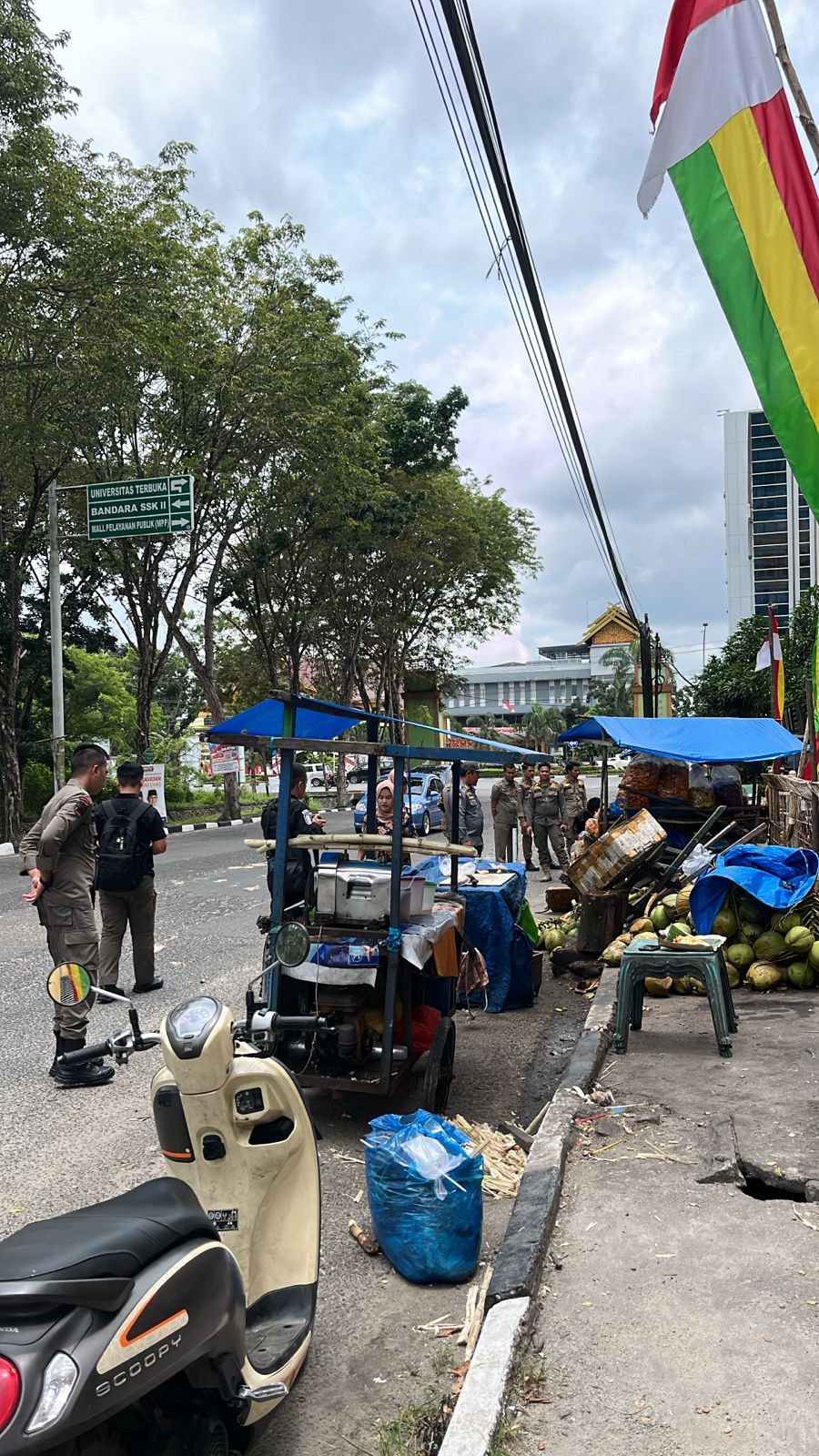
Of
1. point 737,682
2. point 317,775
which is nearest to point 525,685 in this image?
point 317,775

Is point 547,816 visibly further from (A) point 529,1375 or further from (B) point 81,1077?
(A) point 529,1375

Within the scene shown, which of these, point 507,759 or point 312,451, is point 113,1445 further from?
point 312,451

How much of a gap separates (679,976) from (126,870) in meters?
3.99

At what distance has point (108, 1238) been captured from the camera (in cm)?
211

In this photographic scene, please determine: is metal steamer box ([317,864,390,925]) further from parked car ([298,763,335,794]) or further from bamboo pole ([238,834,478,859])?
parked car ([298,763,335,794])

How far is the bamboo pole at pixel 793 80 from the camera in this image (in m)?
5.16

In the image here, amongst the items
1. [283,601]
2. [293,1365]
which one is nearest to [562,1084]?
[293,1365]

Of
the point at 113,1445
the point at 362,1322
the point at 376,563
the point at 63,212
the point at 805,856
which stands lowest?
the point at 362,1322

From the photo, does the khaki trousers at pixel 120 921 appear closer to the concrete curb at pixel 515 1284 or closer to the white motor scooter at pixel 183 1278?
the concrete curb at pixel 515 1284

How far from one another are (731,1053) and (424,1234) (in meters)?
2.95

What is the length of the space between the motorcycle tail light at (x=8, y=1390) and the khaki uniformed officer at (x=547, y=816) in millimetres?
14885

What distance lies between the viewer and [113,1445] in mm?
2158

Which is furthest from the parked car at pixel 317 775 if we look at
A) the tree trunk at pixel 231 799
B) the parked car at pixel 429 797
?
the parked car at pixel 429 797

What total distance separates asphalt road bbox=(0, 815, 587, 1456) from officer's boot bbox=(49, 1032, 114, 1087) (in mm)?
104
